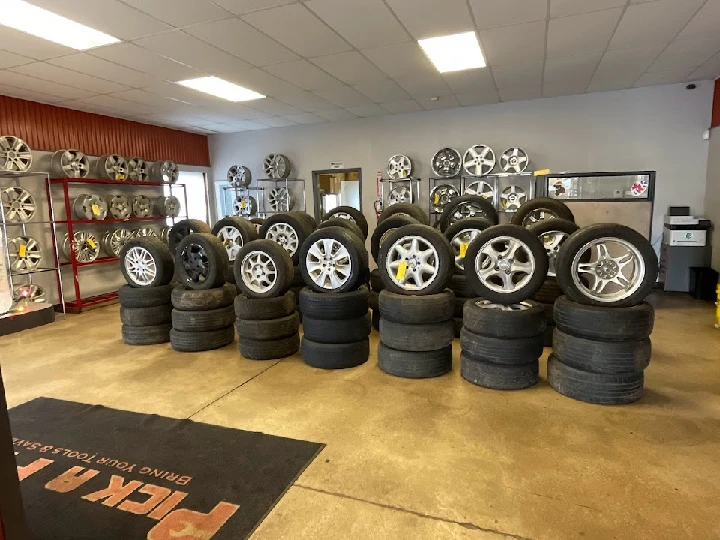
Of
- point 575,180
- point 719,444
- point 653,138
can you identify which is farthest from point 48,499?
point 653,138

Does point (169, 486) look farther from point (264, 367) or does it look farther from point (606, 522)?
point (606, 522)

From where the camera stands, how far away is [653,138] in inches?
302

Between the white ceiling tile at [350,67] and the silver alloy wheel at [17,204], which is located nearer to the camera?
the white ceiling tile at [350,67]

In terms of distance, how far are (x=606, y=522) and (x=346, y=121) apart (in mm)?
9053

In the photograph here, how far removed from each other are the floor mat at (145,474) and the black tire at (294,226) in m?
3.34

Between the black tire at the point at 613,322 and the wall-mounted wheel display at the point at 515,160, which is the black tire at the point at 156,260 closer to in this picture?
the black tire at the point at 613,322

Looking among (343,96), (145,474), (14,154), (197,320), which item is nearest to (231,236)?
(197,320)

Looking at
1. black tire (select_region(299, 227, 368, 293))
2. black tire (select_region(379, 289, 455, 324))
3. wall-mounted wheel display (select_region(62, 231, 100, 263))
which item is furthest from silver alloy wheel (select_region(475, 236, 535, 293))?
wall-mounted wheel display (select_region(62, 231, 100, 263))

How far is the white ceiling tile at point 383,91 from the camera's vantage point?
6891 millimetres

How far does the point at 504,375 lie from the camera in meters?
3.73

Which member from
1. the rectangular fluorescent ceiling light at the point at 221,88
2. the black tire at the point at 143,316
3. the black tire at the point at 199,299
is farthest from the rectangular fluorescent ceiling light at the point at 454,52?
the black tire at the point at 143,316

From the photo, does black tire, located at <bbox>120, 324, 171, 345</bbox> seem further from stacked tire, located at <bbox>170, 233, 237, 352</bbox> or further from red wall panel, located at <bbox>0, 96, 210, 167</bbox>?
red wall panel, located at <bbox>0, 96, 210, 167</bbox>

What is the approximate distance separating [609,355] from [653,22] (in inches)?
151

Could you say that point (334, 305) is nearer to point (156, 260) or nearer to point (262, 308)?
point (262, 308)
